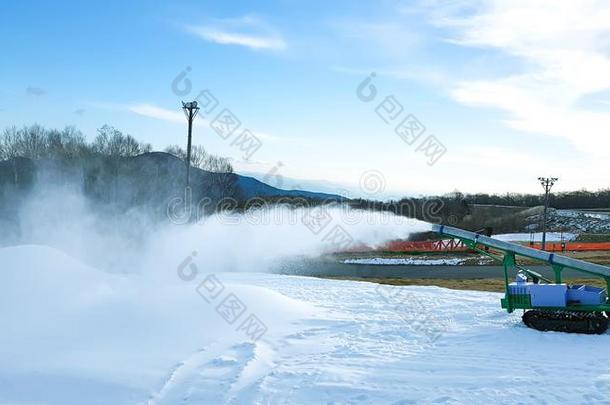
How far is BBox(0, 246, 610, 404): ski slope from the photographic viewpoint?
717 cm

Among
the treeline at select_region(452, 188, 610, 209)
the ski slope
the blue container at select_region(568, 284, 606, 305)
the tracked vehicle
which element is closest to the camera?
the ski slope

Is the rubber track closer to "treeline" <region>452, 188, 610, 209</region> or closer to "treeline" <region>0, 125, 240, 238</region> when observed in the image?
"treeline" <region>0, 125, 240, 238</region>

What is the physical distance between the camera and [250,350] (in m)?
8.95

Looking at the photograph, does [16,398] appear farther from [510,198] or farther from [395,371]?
[510,198]

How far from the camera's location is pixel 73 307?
9.71m

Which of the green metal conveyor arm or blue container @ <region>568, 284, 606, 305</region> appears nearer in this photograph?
blue container @ <region>568, 284, 606, 305</region>

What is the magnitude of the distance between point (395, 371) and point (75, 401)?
185 inches

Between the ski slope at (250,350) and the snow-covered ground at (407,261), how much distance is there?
17058 millimetres

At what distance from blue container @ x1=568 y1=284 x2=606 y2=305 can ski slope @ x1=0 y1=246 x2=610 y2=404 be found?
0.87 meters

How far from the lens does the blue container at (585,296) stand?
441 inches

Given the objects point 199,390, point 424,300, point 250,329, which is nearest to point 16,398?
point 199,390

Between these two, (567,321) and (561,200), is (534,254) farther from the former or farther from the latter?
(561,200)

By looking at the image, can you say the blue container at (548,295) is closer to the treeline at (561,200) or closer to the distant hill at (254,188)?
the distant hill at (254,188)

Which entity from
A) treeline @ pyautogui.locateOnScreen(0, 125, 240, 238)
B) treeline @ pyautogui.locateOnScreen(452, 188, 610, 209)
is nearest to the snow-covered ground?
treeline @ pyautogui.locateOnScreen(0, 125, 240, 238)
